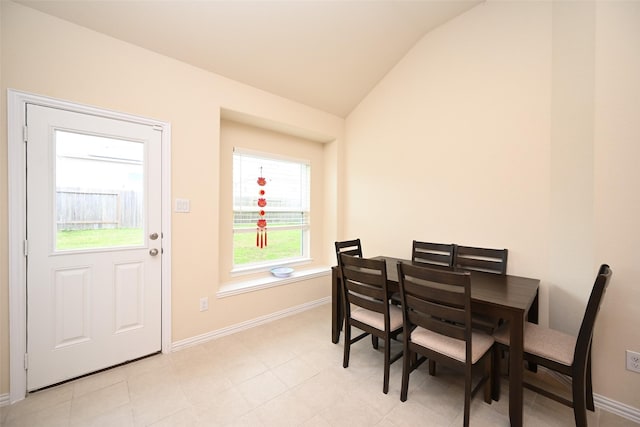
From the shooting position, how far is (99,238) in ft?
6.49

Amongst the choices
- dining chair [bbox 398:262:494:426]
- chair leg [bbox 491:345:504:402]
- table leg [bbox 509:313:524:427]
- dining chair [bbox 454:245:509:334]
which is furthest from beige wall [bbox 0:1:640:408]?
dining chair [bbox 398:262:494:426]

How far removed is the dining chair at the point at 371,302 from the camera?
1765mm

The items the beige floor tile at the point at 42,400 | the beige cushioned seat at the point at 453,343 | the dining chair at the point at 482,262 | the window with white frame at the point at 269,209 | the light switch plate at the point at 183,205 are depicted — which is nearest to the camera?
the beige cushioned seat at the point at 453,343

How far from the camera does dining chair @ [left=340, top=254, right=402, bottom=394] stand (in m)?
1.76

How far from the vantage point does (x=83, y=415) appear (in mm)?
1565

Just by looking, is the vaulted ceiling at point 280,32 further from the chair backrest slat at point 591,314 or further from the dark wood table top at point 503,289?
the chair backrest slat at point 591,314

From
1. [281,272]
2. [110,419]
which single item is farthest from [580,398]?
[110,419]

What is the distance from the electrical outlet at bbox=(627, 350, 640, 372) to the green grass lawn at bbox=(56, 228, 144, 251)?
3.57 m

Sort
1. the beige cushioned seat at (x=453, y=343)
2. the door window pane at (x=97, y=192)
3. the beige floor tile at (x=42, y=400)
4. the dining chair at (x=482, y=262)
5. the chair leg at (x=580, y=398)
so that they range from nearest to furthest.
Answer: the chair leg at (x=580, y=398) → the beige cushioned seat at (x=453, y=343) → the beige floor tile at (x=42, y=400) → the door window pane at (x=97, y=192) → the dining chair at (x=482, y=262)

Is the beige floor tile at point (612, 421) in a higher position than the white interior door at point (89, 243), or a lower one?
lower

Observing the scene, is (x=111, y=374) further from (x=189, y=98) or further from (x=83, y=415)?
(x=189, y=98)

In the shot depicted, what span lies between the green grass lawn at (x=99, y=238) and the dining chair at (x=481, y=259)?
2.85m

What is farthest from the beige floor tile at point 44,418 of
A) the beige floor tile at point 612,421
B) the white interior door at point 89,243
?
the beige floor tile at point 612,421

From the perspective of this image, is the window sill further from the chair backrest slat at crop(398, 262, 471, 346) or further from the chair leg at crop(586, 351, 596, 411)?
the chair leg at crop(586, 351, 596, 411)
